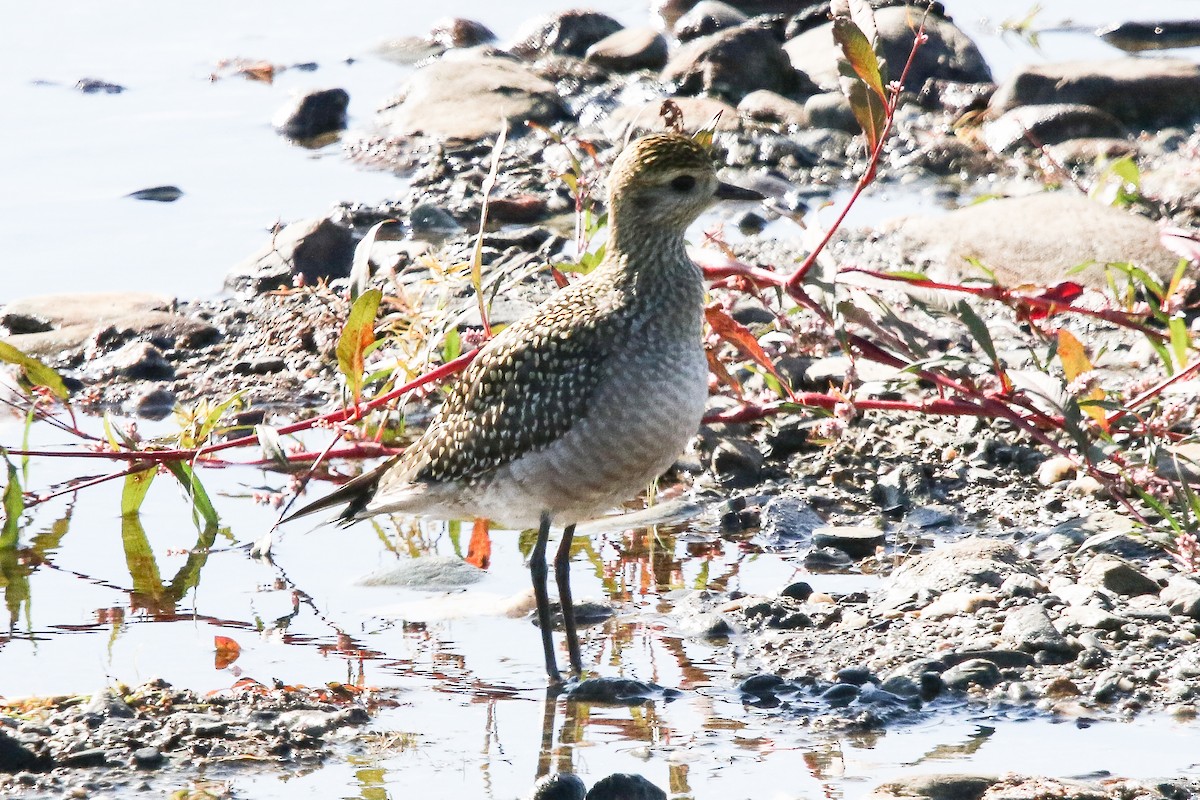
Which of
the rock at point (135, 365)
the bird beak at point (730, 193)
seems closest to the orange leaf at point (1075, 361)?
the bird beak at point (730, 193)

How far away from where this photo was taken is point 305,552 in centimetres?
730

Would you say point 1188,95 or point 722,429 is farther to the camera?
point 1188,95

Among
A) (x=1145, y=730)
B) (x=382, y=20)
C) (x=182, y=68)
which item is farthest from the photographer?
(x=382, y=20)

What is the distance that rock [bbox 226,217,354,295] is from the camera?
10.2 meters

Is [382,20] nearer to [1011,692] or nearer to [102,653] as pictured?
[102,653]

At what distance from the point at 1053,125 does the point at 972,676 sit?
7679 millimetres

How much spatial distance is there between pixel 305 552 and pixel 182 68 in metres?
9.96

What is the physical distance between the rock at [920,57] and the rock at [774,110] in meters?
0.61

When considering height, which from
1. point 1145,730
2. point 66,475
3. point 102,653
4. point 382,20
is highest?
point 382,20

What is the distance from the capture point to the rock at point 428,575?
22.4 feet

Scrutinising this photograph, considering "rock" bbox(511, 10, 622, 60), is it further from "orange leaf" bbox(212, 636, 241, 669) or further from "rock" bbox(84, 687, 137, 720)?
"rock" bbox(84, 687, 137, 720)

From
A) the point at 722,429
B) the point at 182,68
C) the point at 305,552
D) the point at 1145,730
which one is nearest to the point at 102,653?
the point at 305,552

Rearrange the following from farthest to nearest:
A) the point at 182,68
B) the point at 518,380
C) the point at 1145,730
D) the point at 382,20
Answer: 1. the point at 382,20
2. the point at 182,68
3. the point at 518,380
4. the point at 1145,730

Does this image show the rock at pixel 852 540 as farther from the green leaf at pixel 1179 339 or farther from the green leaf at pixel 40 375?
the green leaf at pixel 40 375
